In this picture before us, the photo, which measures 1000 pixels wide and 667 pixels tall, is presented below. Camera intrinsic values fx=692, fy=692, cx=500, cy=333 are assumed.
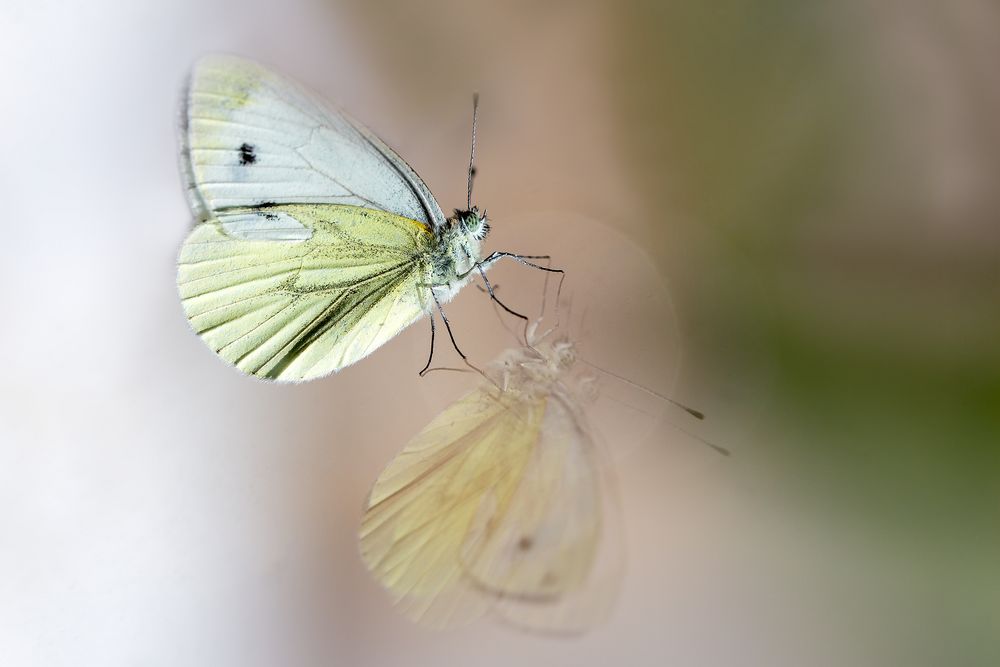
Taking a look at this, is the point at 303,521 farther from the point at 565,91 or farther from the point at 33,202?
the point at 565,91

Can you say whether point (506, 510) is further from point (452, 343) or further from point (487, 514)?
point (452, 343)

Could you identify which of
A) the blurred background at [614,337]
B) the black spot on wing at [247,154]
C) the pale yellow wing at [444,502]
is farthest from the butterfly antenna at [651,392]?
the black spot on wing at [247,154]

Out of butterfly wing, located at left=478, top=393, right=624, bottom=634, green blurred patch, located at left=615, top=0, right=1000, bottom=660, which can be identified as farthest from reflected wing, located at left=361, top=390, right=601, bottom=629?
green blurred patch, located at left=615, top=0, right=1000, bottom=660

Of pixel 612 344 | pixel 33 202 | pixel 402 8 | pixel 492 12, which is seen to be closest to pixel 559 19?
pixel 492 12

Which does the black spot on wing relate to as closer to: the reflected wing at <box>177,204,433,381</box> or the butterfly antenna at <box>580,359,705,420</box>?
the reflected wing at <box>177,204,433,381</box>

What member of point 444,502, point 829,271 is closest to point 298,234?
point 444,502

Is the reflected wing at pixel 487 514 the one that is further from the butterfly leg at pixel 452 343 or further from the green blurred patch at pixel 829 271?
the green blurred patch at pixel 829 271
